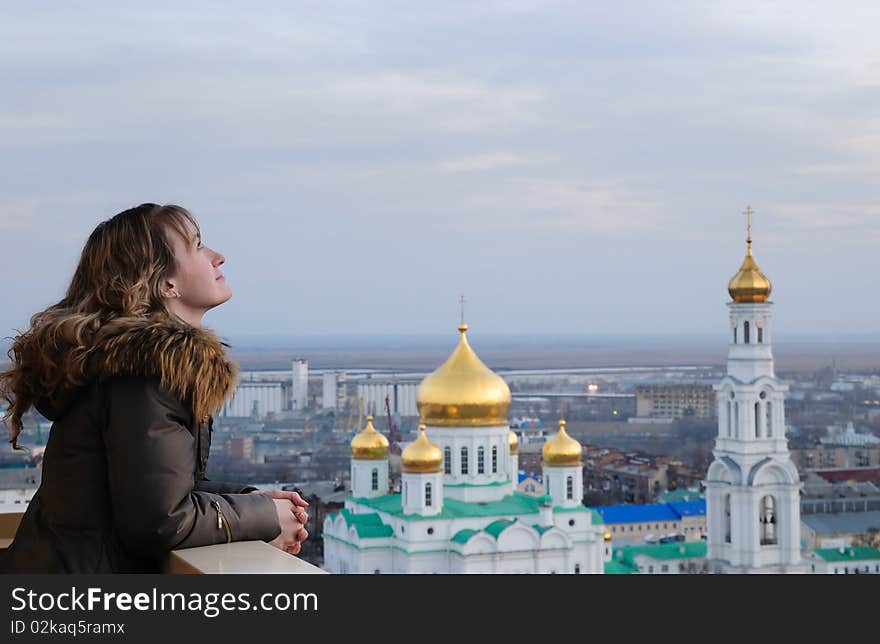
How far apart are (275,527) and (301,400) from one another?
19943mm

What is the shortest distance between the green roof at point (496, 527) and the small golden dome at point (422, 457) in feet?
2.75

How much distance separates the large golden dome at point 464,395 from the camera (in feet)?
43.9

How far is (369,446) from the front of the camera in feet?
44.0

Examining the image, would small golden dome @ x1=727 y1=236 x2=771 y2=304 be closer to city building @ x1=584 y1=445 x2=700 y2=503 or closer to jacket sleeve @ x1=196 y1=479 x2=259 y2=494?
city building @ x1=584 y1=445 x2=700 y2=503

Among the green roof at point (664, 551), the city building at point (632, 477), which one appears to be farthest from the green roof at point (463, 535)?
the city building at point (632, 477)

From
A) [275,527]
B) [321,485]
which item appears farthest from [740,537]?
[275,527]

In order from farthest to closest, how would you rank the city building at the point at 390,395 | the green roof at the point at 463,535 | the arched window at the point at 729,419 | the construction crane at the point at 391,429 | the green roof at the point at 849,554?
the city building at the point at 390,395, the construction crane at the point at 391,429, the green roof at the point at 849,554, the arched window at the point at 729,419, the green roof at the point at 463,535

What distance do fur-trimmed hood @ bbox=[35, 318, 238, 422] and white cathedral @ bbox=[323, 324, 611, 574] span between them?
1152 centimetres

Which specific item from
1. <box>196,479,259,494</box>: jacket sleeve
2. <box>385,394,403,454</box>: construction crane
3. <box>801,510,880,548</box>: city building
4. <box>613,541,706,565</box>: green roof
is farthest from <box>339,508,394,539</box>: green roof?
<box>196,479,259,494</box>: jacket sleeve

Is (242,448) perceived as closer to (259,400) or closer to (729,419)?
(259,400)

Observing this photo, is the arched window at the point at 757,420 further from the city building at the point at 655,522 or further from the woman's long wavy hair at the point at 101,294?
the woman's long wavy hair at the point at 101,294

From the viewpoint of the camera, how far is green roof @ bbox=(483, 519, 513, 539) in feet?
42.3

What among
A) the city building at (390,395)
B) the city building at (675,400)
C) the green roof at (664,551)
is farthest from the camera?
the city building at (675,400)
